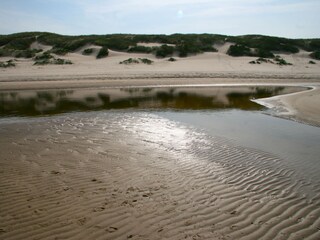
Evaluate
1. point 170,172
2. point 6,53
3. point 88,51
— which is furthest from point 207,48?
point 170,172

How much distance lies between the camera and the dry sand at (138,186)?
4.11 m

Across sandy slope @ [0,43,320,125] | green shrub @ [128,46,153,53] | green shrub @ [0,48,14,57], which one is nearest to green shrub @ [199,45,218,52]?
sandy slope @ [0,43,320,125]

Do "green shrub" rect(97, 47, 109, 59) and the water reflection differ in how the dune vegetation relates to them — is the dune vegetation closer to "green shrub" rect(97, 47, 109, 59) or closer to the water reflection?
"green shrub" rect(97, 47, 109, 59)

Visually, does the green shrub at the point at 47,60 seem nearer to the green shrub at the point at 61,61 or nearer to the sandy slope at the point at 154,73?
the green shrub at the point at 61,61

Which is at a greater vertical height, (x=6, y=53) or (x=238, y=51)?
(x=238, y=51)

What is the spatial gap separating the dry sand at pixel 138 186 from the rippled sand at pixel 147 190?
0.02 metres

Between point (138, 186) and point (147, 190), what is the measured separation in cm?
24

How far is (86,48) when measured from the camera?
40656mm

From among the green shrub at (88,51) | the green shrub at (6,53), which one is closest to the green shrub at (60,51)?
the green shrub at (88,51)

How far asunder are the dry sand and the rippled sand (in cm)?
2

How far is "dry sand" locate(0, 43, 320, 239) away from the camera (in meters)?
4.11

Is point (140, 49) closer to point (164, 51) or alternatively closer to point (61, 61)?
point (164, 51)

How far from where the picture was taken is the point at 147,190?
523 cm

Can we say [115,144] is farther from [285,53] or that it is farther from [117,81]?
[285,53]
